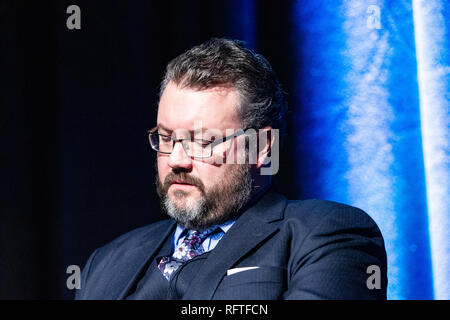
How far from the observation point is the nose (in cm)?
159

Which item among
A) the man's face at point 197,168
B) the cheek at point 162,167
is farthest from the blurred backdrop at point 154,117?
the cheek at point 162,167

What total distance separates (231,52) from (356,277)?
0.75 m

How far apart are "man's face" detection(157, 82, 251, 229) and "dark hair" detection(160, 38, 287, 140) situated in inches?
1.1

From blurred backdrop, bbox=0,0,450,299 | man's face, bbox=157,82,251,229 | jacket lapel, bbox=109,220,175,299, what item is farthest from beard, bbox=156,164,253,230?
blurred backdrop, bbox=0,0,450,299

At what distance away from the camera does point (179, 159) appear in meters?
1.59

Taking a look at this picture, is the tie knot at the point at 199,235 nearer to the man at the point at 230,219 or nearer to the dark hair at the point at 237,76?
the man at the point at 230,219

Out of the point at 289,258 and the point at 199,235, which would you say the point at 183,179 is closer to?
the point at 199,235

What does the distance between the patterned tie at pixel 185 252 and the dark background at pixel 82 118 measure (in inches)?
23.2

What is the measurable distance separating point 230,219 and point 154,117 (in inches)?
32.2

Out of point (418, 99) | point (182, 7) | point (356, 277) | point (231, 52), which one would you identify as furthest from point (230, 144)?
point (182, 7)

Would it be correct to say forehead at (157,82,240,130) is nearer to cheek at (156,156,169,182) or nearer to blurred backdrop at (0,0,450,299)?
cheek at (156,156,169,182)

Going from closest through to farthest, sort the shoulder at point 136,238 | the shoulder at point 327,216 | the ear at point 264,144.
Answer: the shoulder at point 327,216 < the ear at point 264,144 < the shoulder at point 136,238

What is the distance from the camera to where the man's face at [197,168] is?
5.25ft
